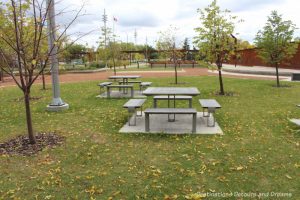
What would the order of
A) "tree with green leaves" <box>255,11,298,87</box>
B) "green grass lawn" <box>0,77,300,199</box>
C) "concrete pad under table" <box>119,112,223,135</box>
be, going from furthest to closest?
"tree with green leaves" <box>255,11,298,87</box>
"concrete pad under table" <box>119,112,223,135</box>
"green grass lawn" <box>0,77,300,199</box>

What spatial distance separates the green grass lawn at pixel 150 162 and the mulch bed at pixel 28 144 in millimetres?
204

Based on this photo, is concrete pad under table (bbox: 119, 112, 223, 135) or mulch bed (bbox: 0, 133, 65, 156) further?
concrete pad under table (bbox: 119, 112, 223, 135)

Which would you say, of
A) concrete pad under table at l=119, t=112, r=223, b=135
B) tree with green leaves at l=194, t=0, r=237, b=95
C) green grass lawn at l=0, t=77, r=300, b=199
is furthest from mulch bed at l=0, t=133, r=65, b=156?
tree with green leaves at l=194, t=0, r=237, b=95

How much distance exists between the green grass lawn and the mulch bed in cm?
20

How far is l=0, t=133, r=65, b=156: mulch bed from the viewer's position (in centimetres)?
506

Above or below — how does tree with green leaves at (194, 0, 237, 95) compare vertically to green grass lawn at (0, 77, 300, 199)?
above

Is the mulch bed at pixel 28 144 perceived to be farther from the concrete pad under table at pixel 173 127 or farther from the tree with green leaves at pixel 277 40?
the tree with green leaves at pixel 277 40

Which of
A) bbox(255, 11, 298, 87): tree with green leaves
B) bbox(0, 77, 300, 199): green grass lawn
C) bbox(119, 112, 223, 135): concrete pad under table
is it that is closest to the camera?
bbox(0, 77, 300, 199): green grass lawn

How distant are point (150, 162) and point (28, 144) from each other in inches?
102

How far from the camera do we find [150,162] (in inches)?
177

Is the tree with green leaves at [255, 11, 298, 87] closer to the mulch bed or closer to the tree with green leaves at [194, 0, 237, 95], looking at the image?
the tree with green leaves at [194, 0, 237, 95]

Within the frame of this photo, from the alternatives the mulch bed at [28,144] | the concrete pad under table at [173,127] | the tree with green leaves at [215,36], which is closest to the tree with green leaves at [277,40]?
the tree with green leaves at [215,36]

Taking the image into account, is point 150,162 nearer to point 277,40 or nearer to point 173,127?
point 173,127

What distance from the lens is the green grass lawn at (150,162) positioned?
11.9 ft
